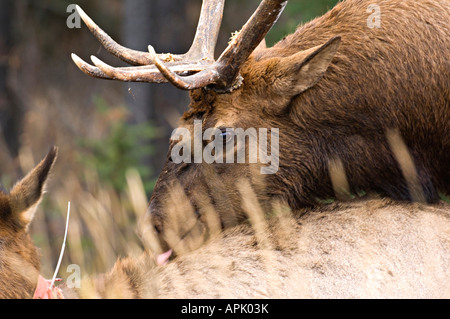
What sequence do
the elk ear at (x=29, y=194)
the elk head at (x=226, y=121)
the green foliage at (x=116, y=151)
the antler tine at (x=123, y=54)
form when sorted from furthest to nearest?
the green foliage at (x=116, y=151) < the antler tine at (x=123, y=54) < the elk head at (x=226, y=121) < the elk ear at (x=29, y=194)

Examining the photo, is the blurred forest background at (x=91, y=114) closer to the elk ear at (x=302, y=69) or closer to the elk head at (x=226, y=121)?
the elk head at (x=226, y=121)

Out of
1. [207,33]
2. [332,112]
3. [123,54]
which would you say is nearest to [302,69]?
[332,112]

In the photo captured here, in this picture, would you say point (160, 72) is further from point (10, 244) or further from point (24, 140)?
point (24, 140)

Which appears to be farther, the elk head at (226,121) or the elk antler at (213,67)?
the elk head at (226,121)

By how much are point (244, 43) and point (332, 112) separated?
80 cm

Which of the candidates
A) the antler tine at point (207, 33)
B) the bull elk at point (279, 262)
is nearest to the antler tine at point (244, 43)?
the antler tine at point (207, 33)

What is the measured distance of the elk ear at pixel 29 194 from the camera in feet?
12.7

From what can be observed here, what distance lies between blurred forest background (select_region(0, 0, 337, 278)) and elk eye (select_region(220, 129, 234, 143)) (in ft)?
6.00

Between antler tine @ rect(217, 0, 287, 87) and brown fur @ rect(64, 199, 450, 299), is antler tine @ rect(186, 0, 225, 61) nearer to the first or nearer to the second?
antler tine @ rect(217, 0, 287, 87)

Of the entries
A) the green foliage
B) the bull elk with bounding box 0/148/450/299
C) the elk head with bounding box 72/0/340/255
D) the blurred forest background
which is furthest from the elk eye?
the green foliage

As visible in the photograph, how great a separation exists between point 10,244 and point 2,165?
8616 millimetres

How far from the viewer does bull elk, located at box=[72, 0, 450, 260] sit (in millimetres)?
5031

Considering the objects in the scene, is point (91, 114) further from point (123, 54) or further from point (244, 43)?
point (244, 43)

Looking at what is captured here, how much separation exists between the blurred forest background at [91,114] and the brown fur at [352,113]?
1.76 metres
